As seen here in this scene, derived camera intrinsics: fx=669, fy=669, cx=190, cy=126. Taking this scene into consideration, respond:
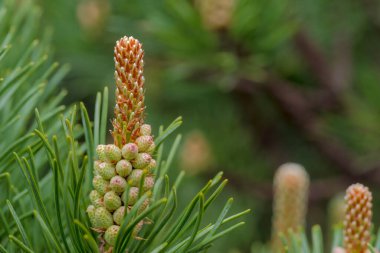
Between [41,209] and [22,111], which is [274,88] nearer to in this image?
[22,111]

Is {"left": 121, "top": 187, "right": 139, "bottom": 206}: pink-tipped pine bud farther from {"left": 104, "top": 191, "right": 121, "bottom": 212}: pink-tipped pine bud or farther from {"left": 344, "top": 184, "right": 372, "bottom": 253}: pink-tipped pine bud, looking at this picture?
{"left": 344, "top": 184, "right": 372, "bottom": 253}: pink-tipped pine bud

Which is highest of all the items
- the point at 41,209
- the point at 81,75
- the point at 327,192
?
the point at 81,75

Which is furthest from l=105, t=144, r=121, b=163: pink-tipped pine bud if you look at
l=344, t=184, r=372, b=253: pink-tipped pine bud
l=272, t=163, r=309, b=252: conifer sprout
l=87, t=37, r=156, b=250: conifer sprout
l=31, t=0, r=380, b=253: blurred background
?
l=31, t=0, r=380, b=253: blurred background

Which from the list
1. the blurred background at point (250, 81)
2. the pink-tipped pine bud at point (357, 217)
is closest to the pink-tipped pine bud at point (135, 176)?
the pink-tipped pine bud at point (357, 217)

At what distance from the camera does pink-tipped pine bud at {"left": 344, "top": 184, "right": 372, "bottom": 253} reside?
43cm

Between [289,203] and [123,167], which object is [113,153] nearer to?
[123,167]

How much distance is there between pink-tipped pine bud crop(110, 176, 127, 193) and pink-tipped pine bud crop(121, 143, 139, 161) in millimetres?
13

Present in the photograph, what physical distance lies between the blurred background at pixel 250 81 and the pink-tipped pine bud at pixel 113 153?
58 centimetres

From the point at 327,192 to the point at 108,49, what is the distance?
1.61ft

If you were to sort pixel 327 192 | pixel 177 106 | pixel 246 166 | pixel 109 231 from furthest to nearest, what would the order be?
pixel 177 106 → pixel 246 166 → pixel 327 192 → pixel 109 231

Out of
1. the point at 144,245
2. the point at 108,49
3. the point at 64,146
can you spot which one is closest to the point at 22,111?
the point at 64,146

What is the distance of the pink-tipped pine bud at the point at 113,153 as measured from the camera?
389 millimetres

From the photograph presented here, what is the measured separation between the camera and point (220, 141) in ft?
4.35

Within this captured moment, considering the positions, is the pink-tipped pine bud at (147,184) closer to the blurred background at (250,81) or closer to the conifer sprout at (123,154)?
the conifer sprout at (123,154)
